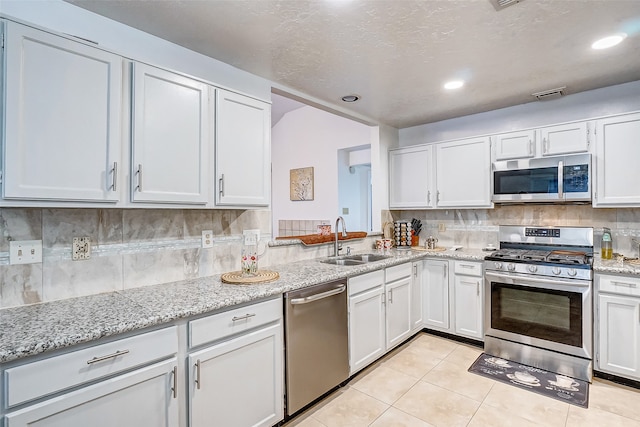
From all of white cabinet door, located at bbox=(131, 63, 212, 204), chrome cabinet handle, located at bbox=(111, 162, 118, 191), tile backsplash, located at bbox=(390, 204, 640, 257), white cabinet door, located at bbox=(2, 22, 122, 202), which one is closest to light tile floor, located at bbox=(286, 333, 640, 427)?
tile backsplash, located at bbox=(390, 204, 640, 257)

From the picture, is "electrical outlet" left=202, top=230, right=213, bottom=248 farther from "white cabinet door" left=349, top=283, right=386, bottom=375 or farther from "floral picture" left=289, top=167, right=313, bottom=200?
"floral picture" left=289, top=167, right=313, bottom=200

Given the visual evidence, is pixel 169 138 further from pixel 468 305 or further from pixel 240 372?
pixel 468 305

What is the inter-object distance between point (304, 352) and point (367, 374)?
861 millimetres

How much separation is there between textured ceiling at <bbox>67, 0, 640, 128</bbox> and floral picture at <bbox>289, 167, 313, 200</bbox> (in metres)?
2.28

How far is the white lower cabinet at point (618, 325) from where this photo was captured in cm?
235

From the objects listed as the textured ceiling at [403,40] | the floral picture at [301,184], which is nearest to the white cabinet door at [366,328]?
the textured ceiling at [403,40]

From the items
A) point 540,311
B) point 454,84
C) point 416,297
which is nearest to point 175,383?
point 416,297

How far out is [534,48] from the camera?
7.20 feet

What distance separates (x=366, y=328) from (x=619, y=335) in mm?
1856

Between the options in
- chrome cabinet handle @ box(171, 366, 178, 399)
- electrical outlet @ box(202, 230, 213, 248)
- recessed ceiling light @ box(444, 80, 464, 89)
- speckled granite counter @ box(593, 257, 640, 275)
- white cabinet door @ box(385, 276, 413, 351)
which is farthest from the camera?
white cabinet door @ box(385, 276, 413, 351)

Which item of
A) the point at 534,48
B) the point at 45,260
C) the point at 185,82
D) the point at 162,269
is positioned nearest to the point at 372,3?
the point at 185,82

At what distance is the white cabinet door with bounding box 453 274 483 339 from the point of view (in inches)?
121

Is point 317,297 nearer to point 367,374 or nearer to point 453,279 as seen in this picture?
point 367,374

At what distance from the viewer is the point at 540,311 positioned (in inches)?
106
